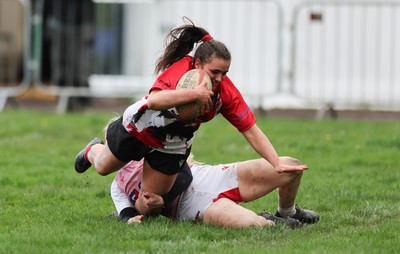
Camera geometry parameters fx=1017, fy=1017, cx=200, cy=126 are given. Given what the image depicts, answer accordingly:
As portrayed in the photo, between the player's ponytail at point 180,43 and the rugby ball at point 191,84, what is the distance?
0.38 m

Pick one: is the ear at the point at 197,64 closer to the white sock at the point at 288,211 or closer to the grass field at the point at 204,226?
the grass field at the point at 204,226

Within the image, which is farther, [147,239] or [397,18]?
[397,18]

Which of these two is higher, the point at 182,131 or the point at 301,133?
the point at 182,131

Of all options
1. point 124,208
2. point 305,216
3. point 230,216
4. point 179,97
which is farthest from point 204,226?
point 179,97

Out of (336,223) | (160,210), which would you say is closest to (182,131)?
(160,210)

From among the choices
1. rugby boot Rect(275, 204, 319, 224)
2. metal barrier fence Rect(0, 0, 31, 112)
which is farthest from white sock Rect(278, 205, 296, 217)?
metal barrier fence Rect(0, 0, 31, 112)

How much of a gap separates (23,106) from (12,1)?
3.13m

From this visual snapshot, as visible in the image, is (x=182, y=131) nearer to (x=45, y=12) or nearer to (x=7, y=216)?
(x=7, y=216)

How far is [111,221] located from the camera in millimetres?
6613

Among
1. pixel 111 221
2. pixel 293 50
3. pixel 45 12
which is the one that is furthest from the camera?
pixel 45 12

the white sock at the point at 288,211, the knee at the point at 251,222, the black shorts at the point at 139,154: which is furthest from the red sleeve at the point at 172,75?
the white sock at the point at 288,211

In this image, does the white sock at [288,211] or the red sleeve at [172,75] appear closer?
the red sleeve at [172,75]

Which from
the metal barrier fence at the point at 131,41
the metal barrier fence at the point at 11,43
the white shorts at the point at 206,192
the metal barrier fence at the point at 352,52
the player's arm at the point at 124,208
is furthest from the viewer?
the metal barrier fence at the point at 11,43

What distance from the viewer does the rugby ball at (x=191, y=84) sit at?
19.2 feet
